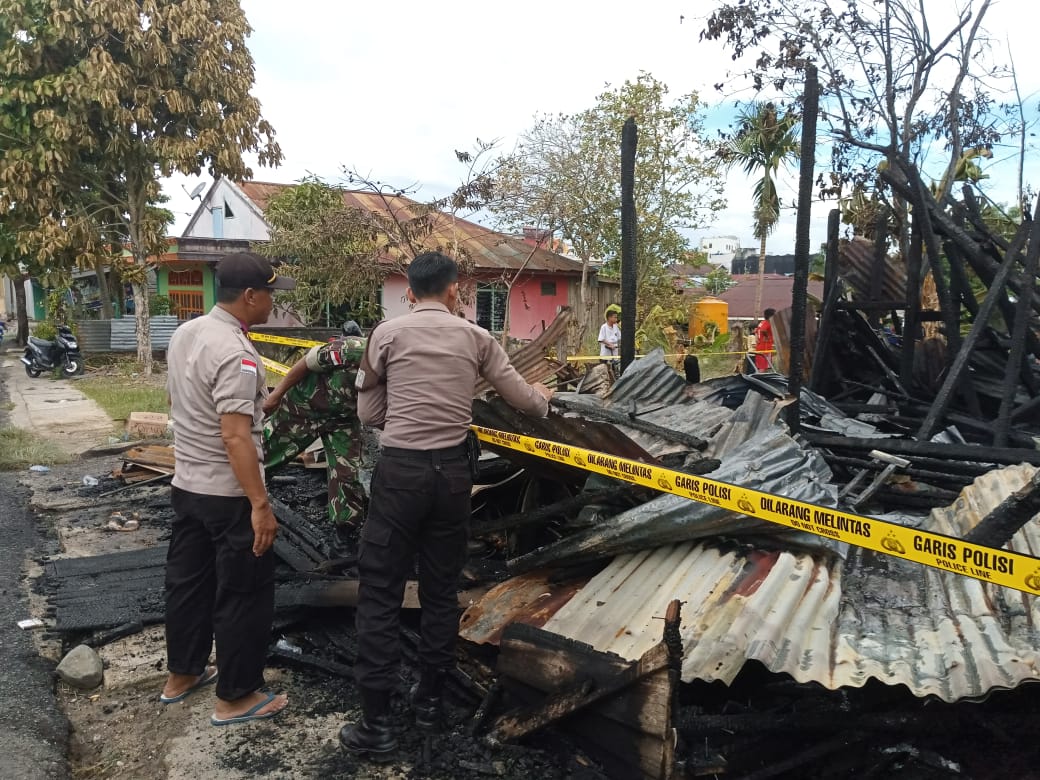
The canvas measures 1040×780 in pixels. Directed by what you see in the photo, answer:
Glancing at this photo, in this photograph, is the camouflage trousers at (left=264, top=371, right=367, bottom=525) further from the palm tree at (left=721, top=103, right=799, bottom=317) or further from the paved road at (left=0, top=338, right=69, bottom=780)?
the palm tree at (left=721, top=103, right=799, bottom=317)

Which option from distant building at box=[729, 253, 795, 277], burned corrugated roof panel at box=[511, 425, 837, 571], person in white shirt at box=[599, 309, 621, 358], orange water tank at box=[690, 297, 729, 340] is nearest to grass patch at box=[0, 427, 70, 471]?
burned corrugated roof panel at box=[511, 425, 837, 571]

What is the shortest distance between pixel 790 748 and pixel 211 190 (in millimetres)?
27921

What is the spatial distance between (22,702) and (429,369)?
7.18 ft

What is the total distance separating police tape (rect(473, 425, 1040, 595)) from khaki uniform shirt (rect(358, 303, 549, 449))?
0.65m

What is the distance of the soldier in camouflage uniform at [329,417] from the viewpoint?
400 centimetres

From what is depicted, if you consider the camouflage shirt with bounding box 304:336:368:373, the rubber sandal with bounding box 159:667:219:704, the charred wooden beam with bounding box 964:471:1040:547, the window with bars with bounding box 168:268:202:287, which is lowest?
the rubber sandal with bounding box 159:667:219:704

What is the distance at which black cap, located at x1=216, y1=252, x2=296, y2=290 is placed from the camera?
9.74 ft

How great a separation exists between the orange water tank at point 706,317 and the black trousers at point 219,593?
20813 millimetres

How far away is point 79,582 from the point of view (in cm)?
432

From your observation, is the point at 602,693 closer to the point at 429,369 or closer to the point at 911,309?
the point at 429,369

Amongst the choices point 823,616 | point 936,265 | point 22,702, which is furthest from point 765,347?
point 22,702

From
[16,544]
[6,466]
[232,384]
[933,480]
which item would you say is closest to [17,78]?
[6,466]

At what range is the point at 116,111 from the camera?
1403 centimetres

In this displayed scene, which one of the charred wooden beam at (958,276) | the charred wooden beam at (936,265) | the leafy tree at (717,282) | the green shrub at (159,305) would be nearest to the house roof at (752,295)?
the leafy tree at (717,282)
